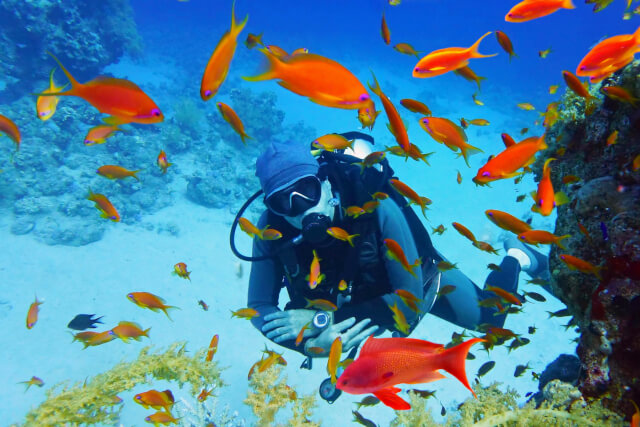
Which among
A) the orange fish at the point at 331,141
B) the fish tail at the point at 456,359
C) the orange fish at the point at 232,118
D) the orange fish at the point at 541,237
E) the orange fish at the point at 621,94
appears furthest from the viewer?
the orange fish at the point at 331,141

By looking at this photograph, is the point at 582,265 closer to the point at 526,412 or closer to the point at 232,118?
the point at 526,412

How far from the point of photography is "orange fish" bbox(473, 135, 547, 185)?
2.08m

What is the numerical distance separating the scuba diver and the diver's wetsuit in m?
0.01

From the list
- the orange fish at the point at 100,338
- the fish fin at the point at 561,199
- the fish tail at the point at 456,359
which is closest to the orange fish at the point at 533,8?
the fish fin at the point at 561,199

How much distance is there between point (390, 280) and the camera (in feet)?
12.3

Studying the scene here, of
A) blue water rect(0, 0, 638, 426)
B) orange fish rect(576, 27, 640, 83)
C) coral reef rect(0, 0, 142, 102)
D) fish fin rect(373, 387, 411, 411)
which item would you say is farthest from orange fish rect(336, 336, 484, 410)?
coral reef rect(0, 0, 142, 102)

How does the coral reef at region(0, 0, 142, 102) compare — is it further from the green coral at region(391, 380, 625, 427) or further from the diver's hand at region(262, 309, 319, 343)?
the green coral at region(391, 380, 625, 427)

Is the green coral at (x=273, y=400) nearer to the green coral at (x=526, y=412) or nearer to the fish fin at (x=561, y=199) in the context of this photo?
the green coral at (x=526, y=412)

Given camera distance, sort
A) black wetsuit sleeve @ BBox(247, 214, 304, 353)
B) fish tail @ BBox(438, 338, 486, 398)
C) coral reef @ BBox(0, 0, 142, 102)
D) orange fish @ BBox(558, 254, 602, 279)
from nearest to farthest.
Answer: fish tail @ BBox(438, 338, 486, 398)
orange fish @ BBox(558, 254, 602, 279)
black wetsuit sleeve @ BBox(247, 214, 304, 353)
coral reef @ BBox(0, 0, 142, 102)

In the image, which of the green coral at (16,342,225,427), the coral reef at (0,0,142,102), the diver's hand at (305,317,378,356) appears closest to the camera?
the green coral at (16,342,225,427)

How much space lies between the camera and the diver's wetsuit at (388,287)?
12.0ft

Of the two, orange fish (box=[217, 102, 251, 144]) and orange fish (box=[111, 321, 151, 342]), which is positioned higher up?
orange fish (box=[217, 102, 251, 144])

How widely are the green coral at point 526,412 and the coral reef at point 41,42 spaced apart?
1779cm

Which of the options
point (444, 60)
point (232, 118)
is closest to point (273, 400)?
point (232, 118)
